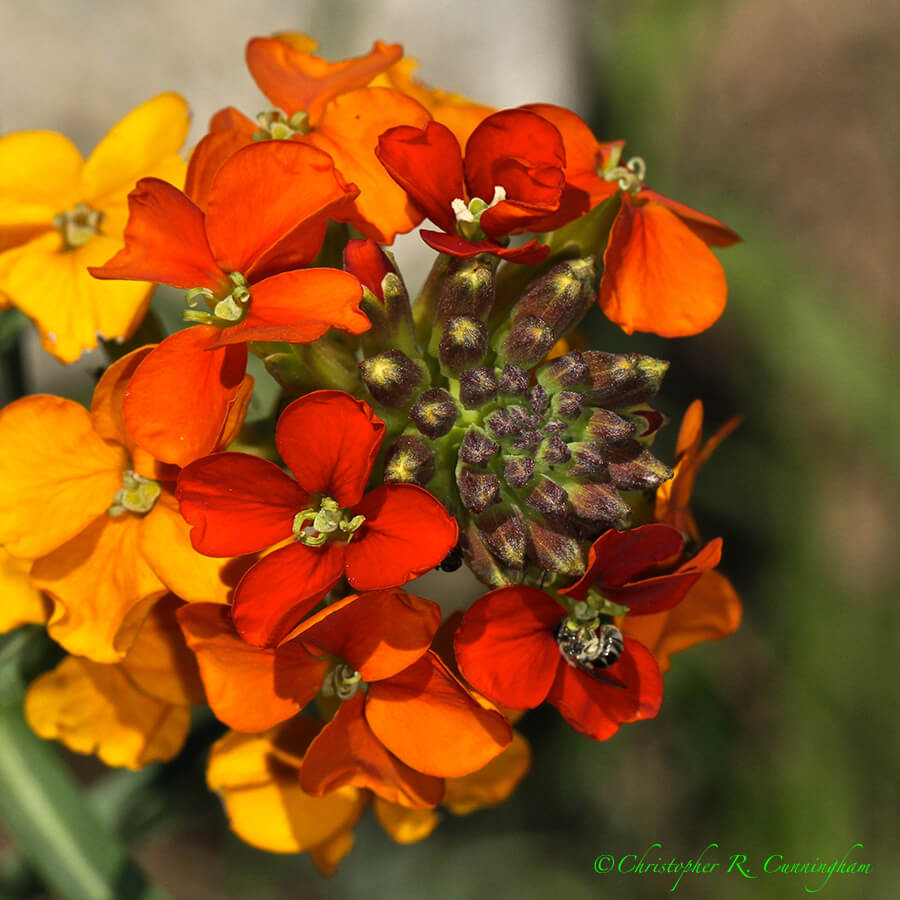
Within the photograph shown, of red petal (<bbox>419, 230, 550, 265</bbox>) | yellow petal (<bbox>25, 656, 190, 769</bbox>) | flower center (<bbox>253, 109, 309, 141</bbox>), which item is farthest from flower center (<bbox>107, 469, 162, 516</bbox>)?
flower center (<bbox>253, 109, 309, 141</bbox>)

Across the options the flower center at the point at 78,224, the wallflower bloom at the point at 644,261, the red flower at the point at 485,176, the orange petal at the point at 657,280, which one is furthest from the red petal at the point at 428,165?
the flower center at the point at 78,224

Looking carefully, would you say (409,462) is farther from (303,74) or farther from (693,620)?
(303,74)

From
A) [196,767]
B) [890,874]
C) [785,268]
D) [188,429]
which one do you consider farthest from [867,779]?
[188,429]

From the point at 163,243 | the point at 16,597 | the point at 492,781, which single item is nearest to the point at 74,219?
the point at 163,243

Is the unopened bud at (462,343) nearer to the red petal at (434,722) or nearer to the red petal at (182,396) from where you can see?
the red petal at (182,396)

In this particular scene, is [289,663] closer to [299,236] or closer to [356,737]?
[356,737]

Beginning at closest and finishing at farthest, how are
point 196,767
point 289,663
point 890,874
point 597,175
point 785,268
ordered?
1. point 289,663
2. point 597,175
3. point 196,767
4. point 890,874
5. point 785,268
